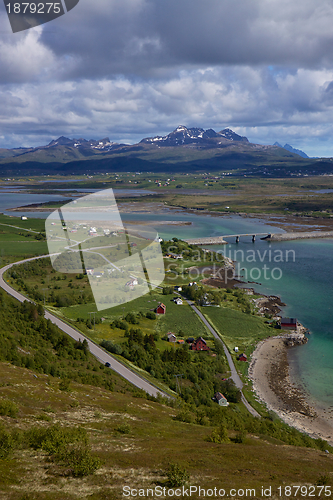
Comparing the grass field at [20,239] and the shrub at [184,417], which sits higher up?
the grass field at [20,239]

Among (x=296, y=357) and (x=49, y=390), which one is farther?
(x=296, y=357)

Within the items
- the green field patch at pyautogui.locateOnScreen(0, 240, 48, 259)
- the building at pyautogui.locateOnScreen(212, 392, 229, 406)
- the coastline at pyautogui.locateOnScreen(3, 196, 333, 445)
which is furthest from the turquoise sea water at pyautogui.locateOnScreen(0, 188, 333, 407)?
the green field patch at pyautogui.locateOnScreen(0, 240, 48, 259)

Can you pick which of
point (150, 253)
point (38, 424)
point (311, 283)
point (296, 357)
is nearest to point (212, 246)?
point (150, 253)

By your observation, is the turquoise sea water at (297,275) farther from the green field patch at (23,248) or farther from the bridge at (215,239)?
the green field patch at (23,248)

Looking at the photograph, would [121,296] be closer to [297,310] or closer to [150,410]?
[297,310]

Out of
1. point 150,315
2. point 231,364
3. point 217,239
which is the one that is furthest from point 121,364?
point 217,239

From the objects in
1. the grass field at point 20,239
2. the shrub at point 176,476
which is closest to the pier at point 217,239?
the grass field at point 20,239

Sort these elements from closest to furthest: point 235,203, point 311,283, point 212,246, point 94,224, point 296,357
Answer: point 296,357, point 311,283, point 212,246, point 94,224, point 235,203
